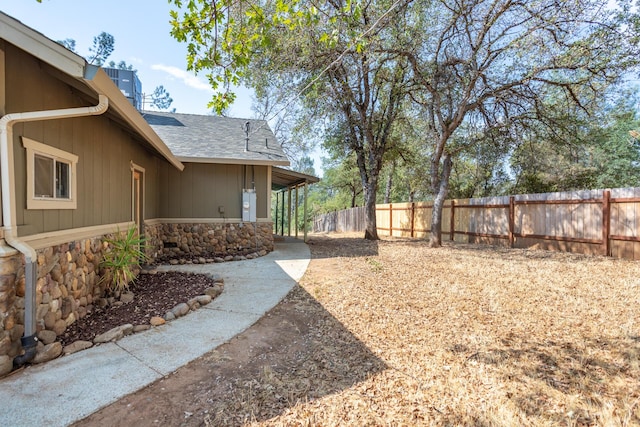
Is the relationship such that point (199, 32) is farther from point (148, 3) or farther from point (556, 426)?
point (556, 426)

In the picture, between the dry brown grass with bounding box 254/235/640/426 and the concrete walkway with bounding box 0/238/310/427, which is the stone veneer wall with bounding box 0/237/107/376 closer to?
the concrete walkway with bounding box 0/238/310/427

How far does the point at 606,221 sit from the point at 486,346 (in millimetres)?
6385

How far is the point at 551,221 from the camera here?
28.3 feet

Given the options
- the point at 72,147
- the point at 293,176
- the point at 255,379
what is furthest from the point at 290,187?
the point at 255,379

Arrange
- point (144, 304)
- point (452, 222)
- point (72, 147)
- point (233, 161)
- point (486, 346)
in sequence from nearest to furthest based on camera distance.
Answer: point (486, 346)
point (72, 147)
point (144, 304)
point (233, 161)
point (452, 222)

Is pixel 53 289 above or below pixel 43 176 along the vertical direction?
below

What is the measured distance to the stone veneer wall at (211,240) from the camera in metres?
8.27

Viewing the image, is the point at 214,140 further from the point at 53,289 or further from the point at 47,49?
the point at 47,49

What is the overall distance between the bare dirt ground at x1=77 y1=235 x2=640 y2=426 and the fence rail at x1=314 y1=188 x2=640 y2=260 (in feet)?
8.72

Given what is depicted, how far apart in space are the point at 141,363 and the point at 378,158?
11.0 meters

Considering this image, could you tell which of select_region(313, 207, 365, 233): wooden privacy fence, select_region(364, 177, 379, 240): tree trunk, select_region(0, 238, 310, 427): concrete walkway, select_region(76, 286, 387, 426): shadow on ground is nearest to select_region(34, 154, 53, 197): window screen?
select_region(0, 238, 310, 427): concrete walkway

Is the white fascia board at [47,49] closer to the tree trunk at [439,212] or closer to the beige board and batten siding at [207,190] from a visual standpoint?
the beige board and batten siding at [207,190]

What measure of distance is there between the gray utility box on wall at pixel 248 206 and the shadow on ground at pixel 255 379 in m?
5.21

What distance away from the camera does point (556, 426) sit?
6.77ft
